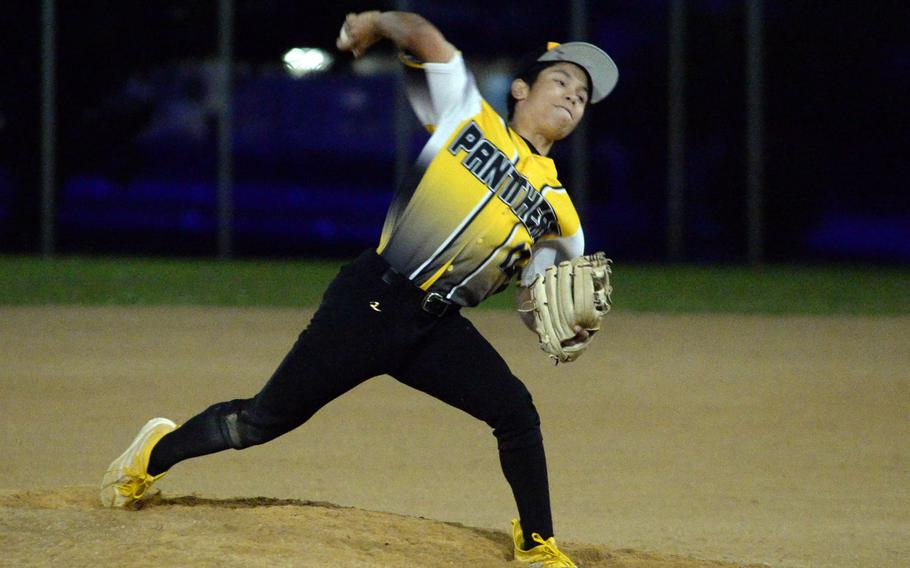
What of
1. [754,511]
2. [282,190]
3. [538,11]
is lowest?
[754,511]

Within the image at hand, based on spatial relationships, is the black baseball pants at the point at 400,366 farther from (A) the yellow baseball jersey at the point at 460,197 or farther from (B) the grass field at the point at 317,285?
(B) the grass field at the point at 317,285

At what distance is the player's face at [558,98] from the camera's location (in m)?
4.29

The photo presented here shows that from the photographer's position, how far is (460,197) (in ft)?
13.6

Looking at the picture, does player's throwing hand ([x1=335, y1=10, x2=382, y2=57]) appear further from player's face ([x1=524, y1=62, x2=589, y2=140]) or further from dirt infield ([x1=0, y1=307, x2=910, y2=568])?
dirt infield ([x1=0, y1=307, x2=910, y2=568])

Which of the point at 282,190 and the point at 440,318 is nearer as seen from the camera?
the point at 440,318

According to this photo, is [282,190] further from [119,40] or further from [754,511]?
[754,511]

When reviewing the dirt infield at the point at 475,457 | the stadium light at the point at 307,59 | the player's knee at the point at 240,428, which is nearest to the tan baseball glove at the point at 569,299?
the dirt infield at the point at 475,457

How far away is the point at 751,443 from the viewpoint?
7262 millimetres

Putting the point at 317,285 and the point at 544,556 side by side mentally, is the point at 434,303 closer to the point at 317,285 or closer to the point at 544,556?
the point at 544,556

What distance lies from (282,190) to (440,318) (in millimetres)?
17357

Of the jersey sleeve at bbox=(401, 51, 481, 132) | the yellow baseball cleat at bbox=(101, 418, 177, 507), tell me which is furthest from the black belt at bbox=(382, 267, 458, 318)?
the yellow baseball cleat at bbox=(101, 418, 177, 507)

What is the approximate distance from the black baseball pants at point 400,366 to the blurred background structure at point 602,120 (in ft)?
53.9

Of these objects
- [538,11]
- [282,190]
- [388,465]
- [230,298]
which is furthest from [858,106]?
[388,465]

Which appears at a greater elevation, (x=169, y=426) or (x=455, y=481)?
(x=169, y=426)
